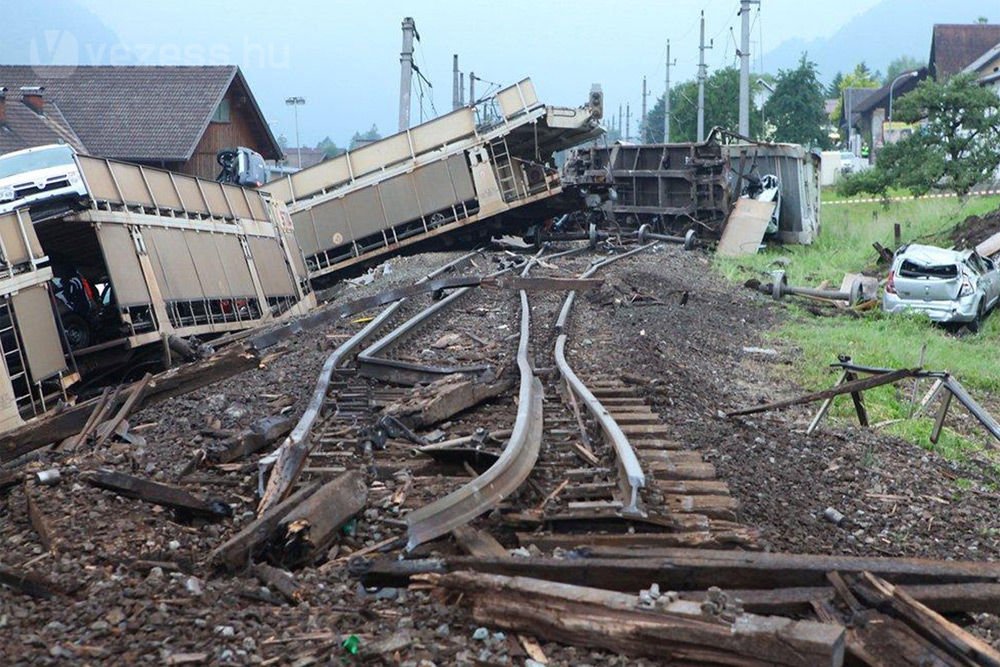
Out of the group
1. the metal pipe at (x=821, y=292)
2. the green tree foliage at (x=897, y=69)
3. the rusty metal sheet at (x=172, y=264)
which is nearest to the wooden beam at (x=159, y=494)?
the rusty metal sheet at (x=172, y=264)

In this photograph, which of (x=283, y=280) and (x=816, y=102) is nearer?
(x=283, y=280)

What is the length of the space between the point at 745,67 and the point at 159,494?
33.7 meters

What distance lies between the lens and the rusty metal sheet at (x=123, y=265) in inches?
570

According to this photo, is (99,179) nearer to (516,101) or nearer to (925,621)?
(516,101)

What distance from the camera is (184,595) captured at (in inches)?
182

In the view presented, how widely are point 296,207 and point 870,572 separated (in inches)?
888

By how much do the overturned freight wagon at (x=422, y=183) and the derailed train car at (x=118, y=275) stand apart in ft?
19.4

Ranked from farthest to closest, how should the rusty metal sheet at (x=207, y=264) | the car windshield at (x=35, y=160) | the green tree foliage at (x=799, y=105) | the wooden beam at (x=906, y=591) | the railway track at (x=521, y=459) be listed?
the green tree foliage at (x=799, y=105), the rusty metal sheet at (x=207, y=264), the car windshield at (x=35, y=160), the railway track at (x=521, y=459), the wooden beam at (x=906, y=591)

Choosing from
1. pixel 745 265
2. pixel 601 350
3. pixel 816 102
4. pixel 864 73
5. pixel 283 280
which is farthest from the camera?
pixel 864 73

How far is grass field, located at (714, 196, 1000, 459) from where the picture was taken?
37.1 feet

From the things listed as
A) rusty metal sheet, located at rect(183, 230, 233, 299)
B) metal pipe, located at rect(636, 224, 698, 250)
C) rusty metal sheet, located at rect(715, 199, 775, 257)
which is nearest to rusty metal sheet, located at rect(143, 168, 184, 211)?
rusty metal sheet, located at rect(183, 230, 233, 299)

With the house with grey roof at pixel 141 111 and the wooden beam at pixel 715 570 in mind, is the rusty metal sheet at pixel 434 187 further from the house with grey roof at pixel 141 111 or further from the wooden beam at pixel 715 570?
the wooden beam at pixel 715 570

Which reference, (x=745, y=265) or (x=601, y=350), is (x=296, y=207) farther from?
(x=601, y=350)

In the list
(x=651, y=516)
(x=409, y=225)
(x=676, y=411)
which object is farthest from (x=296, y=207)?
(x=651, y=516)
